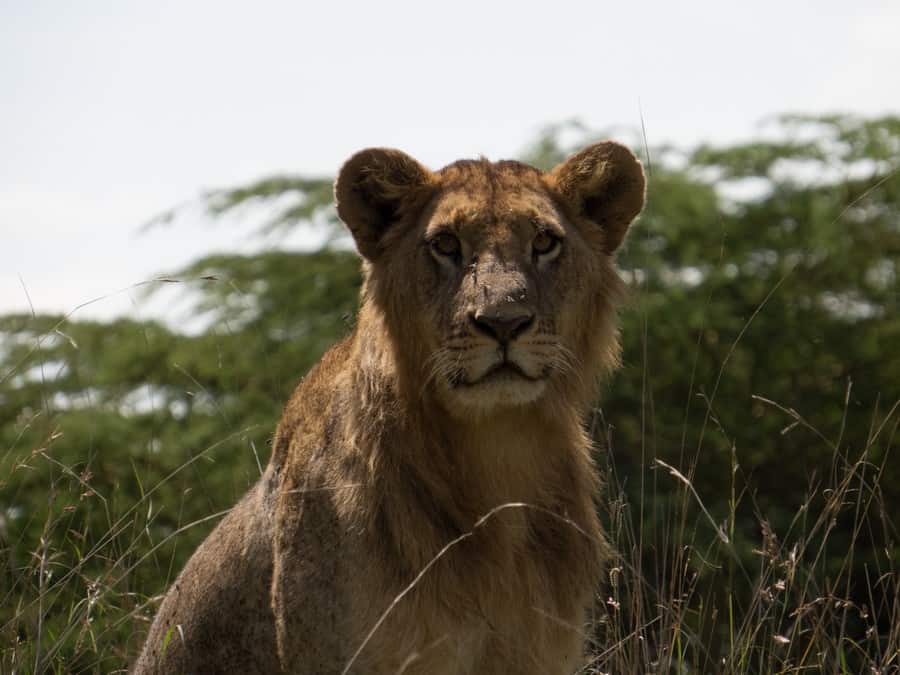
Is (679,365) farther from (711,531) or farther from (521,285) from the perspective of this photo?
(521,285)

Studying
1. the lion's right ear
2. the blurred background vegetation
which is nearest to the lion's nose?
the lion's right ear

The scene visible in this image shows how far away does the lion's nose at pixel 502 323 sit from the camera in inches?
158

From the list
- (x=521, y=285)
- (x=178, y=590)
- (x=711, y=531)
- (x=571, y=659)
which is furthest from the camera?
(x=711, y=531)

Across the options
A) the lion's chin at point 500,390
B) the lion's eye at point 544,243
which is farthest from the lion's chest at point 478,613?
the lion's eye at point 544,243

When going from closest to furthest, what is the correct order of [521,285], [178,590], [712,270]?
[521,285]
[178,590]
[712,270]

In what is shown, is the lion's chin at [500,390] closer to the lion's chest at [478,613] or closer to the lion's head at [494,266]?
the lion's head at [494,266]

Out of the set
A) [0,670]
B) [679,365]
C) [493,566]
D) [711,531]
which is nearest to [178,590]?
[0,670]

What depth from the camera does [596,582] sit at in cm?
454

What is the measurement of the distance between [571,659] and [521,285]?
127 centimetres

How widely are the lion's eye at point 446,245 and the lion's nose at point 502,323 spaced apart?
0.39 meters

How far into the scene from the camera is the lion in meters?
4.10

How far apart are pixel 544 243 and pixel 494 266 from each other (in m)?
0.31

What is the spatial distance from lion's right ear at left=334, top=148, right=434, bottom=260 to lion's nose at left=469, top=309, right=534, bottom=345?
0.75 meters

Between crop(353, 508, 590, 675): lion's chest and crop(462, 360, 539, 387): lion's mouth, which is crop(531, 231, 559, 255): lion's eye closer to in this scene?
crop(462, 360, 539, 387): lion's mouth
